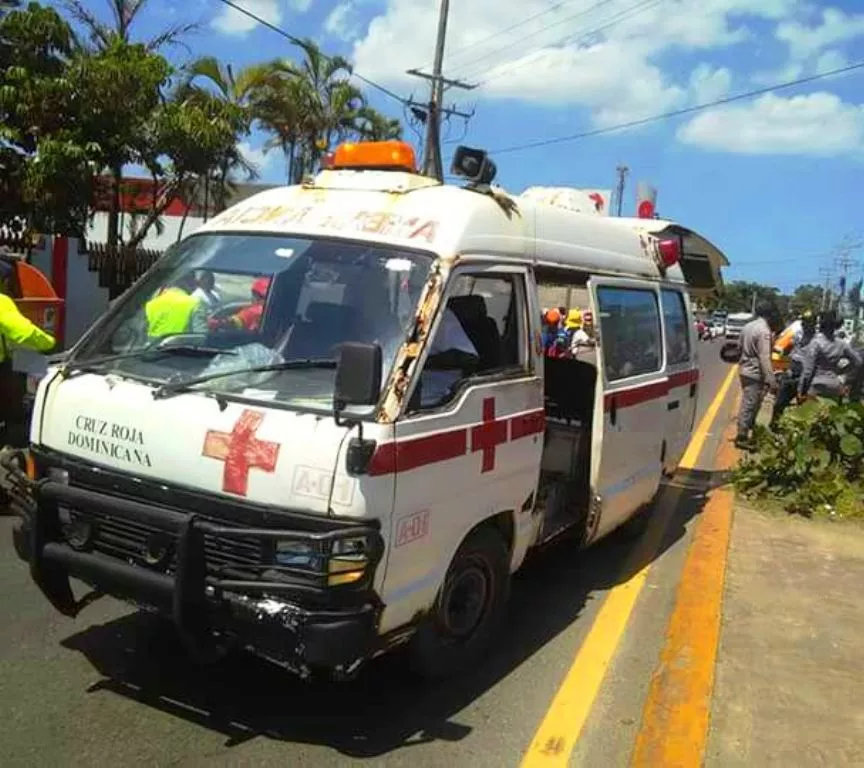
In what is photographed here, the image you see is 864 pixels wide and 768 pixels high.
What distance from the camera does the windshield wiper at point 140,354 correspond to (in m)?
4.25

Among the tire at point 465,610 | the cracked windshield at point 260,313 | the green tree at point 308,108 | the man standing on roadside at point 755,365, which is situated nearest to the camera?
the cracked windshield at point 260,313

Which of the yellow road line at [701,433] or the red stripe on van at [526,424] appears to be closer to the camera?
the red stripe on van at [526,424]

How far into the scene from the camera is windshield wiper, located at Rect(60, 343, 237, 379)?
13.9 feet

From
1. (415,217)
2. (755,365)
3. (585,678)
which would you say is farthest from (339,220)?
(755,365)

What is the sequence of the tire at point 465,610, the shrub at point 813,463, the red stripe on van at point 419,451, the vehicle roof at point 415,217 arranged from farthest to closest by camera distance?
the shrub at point 813,463
the vehicle roof at point 415,217
the tire at point 465,610
the red stripe on van at point 419,451

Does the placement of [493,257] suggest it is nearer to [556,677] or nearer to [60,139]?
[556,677]

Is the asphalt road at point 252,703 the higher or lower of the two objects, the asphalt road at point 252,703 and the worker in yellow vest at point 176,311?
the lower

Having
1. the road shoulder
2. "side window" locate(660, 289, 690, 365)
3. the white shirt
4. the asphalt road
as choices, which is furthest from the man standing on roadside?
the white shirt

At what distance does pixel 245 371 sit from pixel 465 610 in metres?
1.53

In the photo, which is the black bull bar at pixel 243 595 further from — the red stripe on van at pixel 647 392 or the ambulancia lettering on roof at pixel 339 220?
the red stripe on van at pixel 647 392

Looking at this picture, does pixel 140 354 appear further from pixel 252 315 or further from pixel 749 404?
pixel 749 404

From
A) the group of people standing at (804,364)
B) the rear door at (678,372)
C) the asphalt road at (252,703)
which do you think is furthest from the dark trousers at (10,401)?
the group of people standing at (804,364)

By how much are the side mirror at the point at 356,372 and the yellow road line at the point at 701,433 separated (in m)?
6.19

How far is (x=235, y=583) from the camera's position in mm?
3570
